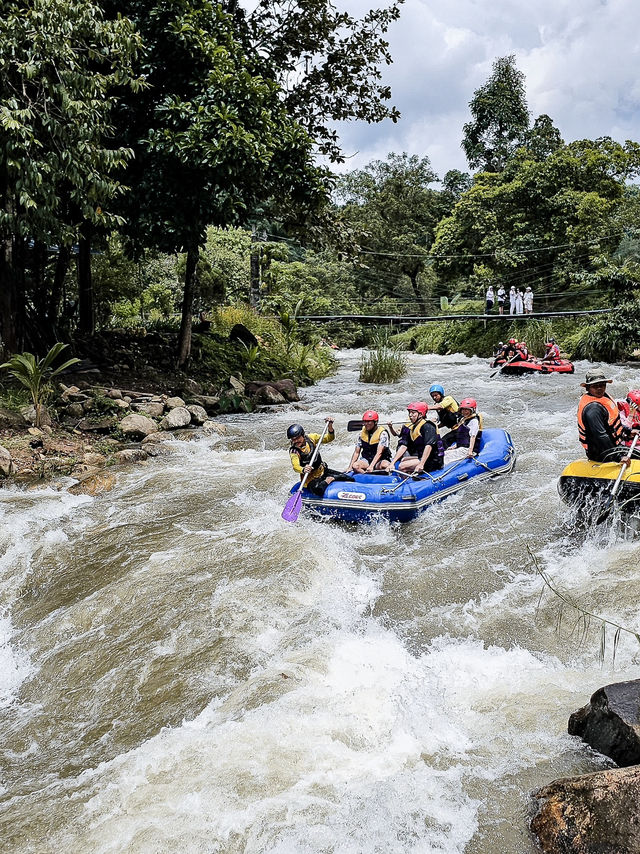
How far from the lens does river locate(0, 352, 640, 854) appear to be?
2584mm

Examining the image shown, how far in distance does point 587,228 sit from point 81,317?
1663 centimetres

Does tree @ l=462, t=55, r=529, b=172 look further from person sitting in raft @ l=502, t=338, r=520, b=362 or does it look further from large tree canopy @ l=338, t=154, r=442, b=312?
person sitting in raft @ l=502, t=338, r=520, b=362

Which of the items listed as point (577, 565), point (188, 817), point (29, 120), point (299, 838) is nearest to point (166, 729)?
point (188, 817)

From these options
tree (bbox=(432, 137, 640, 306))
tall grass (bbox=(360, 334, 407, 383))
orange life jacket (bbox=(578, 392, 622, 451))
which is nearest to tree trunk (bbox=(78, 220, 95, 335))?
tall grass (bbox=(360, 334, 407, 383))

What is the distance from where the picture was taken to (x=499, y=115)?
94.4ft

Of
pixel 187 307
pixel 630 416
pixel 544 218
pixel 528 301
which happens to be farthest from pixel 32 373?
pixel 544 218

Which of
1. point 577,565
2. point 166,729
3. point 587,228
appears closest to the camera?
point 166,729

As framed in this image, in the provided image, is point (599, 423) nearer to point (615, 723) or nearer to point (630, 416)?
point (630, 416)

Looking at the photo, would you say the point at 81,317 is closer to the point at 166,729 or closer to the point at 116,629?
the point at 116,629

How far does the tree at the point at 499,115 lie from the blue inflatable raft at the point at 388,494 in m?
26.6

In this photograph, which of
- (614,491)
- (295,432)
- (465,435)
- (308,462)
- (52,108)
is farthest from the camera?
(465,435)

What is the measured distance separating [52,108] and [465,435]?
20.2 ft

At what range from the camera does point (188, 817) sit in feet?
8.45

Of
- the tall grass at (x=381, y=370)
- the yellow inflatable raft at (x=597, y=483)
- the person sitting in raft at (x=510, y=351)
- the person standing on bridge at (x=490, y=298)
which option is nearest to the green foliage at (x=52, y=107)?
the yellow inflatable raft at (x=597, y=483)
